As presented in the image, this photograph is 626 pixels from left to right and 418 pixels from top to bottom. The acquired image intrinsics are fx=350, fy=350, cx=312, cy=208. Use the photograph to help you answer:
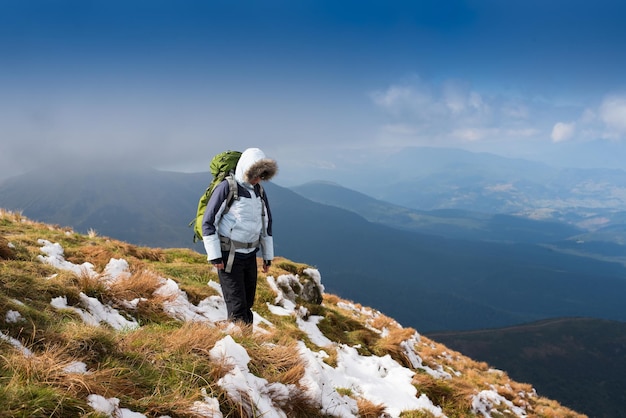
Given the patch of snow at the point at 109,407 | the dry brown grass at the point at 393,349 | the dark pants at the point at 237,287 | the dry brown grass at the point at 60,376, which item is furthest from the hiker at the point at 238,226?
the dry brown grass at the point at 393,349

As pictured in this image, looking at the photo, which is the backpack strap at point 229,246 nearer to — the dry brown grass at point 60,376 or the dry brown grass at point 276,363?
the dry brown grass at point 276,363

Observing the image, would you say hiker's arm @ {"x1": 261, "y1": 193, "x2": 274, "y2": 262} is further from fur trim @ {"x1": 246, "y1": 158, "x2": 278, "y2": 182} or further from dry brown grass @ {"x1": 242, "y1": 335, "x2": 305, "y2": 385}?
dry brown grass @ {"x1": 242, "y1": 335, "x2": 305, "y2": 385}

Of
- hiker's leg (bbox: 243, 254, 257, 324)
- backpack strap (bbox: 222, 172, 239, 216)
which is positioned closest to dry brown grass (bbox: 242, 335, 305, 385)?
hiker's leg (bbox: 243, 254, 257, 324)

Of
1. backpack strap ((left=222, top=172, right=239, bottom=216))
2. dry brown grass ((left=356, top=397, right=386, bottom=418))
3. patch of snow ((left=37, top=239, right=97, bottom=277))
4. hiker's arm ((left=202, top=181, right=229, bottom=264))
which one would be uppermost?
backpack strap ((left=222, top=172, right=239, bottom=216))

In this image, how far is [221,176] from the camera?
689cm

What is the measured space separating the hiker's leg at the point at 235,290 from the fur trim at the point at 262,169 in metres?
1.69

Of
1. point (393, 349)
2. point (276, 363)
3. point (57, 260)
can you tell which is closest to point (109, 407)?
point (276, 363)

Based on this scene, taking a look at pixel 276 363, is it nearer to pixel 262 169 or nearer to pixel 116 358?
pixel 116 358

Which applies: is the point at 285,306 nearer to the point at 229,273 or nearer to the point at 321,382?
the point at 229,273

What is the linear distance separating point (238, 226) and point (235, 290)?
127 centimetres

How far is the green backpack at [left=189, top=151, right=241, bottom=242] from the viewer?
6.59m

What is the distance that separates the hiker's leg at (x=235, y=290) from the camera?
6.81 metres

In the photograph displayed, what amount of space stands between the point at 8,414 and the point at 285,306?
9.41m

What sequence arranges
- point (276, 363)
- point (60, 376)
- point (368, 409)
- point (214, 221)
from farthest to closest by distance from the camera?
Result: point (214, 221) → point (368, 409) → point (276, 363) → point (60, 376)
